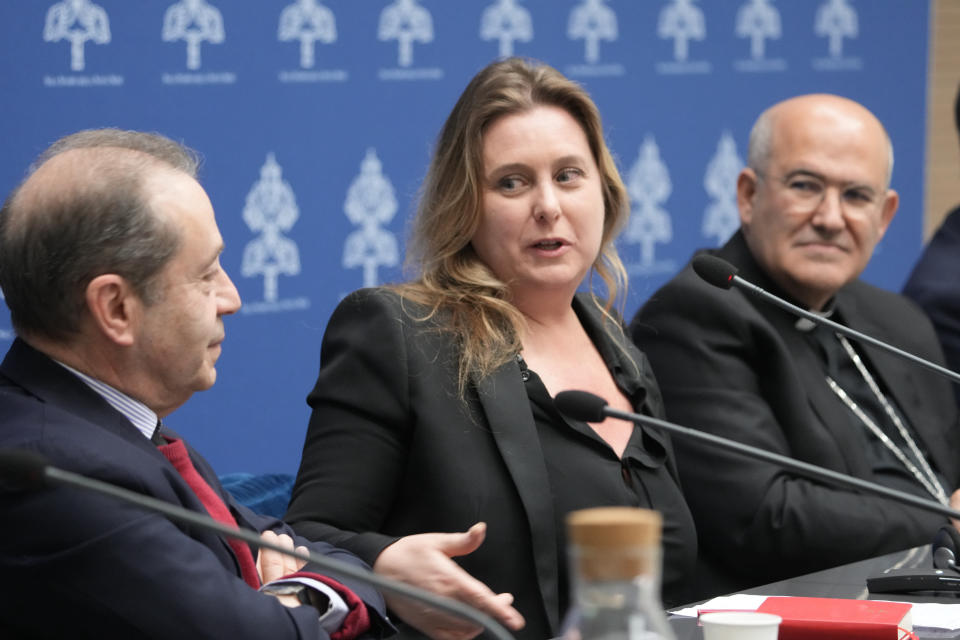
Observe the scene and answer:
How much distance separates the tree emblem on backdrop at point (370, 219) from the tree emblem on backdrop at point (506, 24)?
551 mm

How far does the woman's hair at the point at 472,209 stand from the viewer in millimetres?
2361

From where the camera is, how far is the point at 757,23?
439 centimetres

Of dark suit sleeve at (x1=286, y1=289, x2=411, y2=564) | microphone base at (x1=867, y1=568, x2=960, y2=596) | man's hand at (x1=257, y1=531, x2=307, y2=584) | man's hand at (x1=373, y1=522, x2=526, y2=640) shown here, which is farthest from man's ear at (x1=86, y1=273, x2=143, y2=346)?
microphone base at (x1=867, y1=568, x2=960, y2=596)

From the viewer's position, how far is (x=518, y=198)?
243 cm

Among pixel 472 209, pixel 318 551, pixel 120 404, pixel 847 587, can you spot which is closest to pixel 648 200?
pixel 472 209

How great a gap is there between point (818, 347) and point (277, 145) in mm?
1415

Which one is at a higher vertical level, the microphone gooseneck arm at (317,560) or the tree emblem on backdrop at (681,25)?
the tree emblem on backdrop at (681,25)

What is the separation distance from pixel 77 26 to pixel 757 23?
2.46 metres

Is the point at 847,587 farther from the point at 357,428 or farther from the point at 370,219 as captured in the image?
the point at 370,219

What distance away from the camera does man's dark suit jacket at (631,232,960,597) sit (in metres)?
2.61

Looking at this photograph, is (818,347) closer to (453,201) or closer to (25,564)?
(453,201)

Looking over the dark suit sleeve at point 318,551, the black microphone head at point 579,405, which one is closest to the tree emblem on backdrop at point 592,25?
the dark suit sleeve at point 318,551

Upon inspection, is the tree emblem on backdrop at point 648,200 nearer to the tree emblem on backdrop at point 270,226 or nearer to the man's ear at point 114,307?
the tree emblem on backdrop at point 270,226

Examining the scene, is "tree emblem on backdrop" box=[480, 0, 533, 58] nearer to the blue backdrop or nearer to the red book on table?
the blue backdrop
